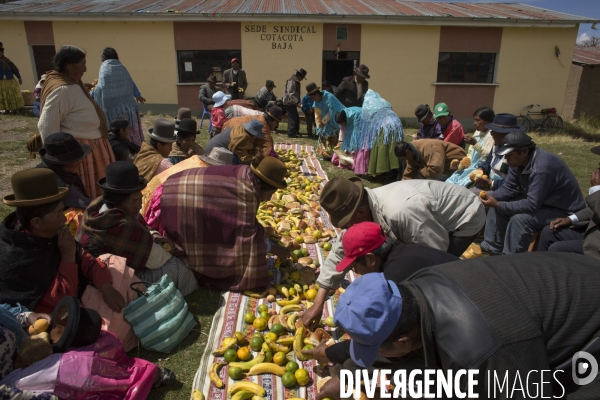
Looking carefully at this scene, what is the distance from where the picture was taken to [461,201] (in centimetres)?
368

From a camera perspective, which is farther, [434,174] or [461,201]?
[434,174]

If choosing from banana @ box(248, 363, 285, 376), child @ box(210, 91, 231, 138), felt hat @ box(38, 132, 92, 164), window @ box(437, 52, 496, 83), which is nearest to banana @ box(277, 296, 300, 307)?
banana @ box(248, 363, 285, 376)

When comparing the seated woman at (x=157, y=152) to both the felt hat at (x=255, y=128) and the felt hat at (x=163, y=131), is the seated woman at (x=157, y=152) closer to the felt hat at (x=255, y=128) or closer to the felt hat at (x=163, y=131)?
the felt hat at (x=163, y=131)

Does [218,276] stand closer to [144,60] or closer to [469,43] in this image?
[144,60]

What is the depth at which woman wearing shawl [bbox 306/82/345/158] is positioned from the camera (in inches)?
367

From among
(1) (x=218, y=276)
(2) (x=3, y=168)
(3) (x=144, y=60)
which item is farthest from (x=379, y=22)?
(1) (x=218, y=276)

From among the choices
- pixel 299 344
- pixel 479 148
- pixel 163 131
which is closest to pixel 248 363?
pixel 299 344

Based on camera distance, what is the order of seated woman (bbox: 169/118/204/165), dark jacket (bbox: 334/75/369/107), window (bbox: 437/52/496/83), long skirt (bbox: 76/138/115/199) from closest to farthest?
long skirt (bbox: 76/138/115/199), seated woman (bbox: 169/118/204/165), dark jacket (bbox: 334/75/369/107), window (bbox: 437/52/496/83)

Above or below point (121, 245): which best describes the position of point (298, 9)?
above

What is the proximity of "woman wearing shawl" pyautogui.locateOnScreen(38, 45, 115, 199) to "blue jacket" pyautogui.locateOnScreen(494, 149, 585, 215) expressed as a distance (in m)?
4.54

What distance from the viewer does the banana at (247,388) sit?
2.76m

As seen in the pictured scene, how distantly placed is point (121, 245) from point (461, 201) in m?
2.91

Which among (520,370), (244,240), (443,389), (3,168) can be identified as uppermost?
(520,370)

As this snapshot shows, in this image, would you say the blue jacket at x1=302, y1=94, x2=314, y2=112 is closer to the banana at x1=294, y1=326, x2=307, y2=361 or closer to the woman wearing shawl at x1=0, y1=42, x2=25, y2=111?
the woman wearing shawl at x1=0, y1=42, x2=25, y2=111
